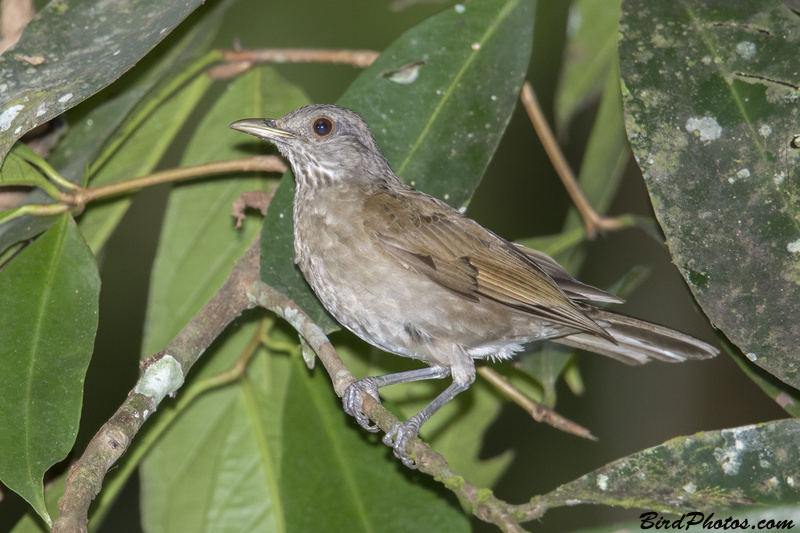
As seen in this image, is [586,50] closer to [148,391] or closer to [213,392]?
[213,392]

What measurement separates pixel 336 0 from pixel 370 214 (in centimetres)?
463

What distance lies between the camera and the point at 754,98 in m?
3.13

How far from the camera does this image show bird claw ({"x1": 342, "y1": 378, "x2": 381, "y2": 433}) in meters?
3.18

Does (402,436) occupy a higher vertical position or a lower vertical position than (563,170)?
lower

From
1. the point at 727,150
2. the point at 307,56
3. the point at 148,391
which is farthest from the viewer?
the point at 307,56

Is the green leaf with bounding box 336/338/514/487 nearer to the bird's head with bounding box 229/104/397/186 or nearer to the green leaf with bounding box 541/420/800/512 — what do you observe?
the bird's head with bounding box 229/104/397/186

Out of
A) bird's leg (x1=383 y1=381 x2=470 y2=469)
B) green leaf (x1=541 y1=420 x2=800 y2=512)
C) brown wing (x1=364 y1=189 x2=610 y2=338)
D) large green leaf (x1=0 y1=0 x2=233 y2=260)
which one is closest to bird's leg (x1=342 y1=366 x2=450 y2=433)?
bird's leg (x1=383 y1=381 x2=470 y2=469)

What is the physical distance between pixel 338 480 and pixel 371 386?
0.47 meters

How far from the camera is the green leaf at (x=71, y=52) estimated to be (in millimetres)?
2975

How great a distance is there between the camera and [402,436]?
123 inches

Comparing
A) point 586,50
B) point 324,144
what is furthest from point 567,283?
point 586,50

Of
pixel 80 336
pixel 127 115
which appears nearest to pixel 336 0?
pixel 127 115

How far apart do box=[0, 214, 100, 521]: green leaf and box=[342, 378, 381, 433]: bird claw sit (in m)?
1.05

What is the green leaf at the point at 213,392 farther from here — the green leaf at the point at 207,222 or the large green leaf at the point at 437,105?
the large green leaf at the point at 437,105
